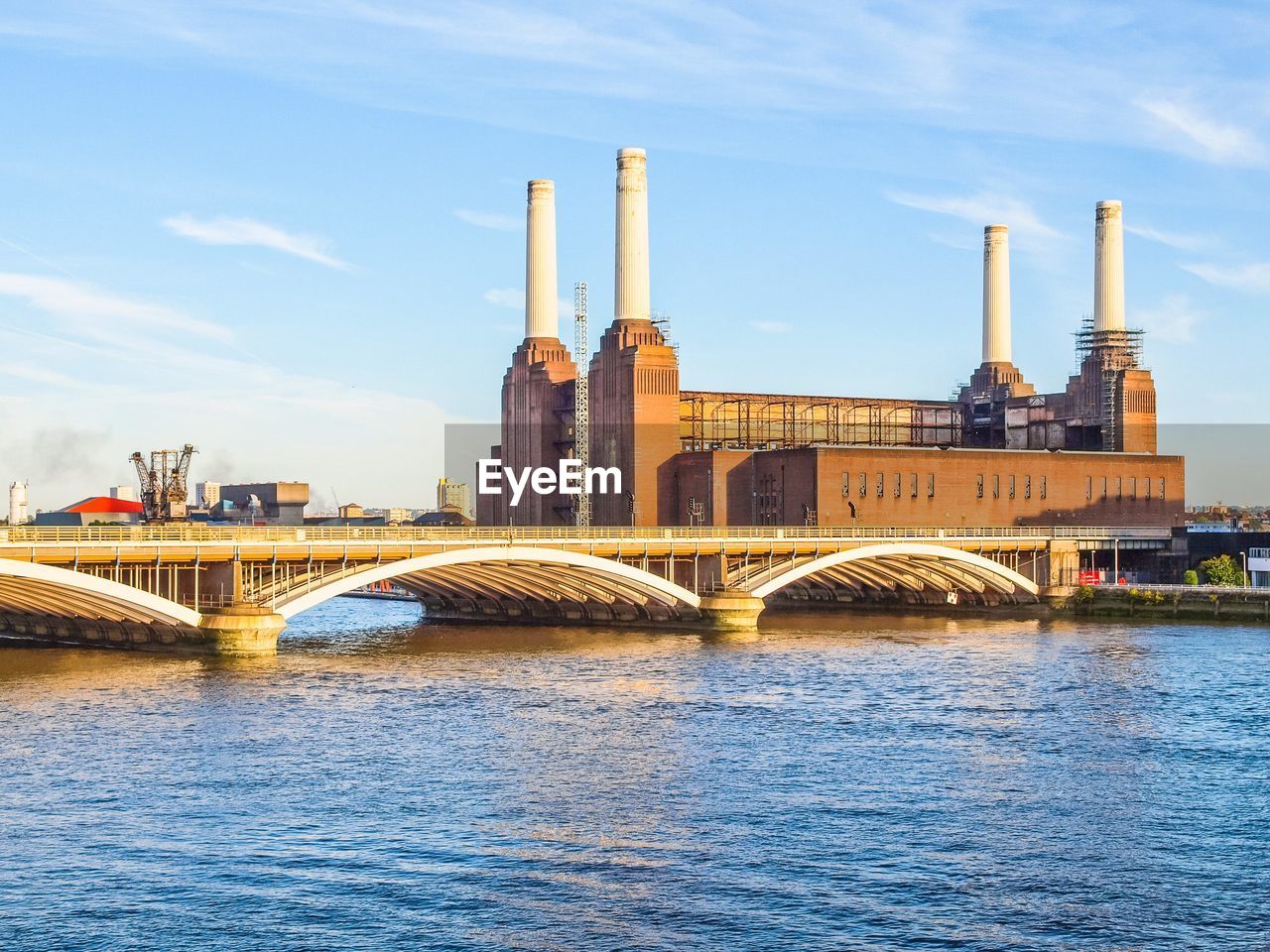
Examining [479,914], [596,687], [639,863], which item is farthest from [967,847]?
[596,687]

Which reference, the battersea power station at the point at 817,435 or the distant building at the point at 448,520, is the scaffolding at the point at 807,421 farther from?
the distant building at the point at 448,520

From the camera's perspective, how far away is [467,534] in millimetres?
89125

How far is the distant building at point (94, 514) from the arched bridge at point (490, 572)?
68078 millimetres

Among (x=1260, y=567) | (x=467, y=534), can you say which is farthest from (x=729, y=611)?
(x=1260, y=567)

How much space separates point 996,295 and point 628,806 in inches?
4965

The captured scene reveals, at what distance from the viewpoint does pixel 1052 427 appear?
15438 centimetres

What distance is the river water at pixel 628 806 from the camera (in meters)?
32.9

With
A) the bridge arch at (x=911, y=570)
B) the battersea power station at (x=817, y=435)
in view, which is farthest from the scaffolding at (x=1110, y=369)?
the bridge arch at (x=911, y=570)

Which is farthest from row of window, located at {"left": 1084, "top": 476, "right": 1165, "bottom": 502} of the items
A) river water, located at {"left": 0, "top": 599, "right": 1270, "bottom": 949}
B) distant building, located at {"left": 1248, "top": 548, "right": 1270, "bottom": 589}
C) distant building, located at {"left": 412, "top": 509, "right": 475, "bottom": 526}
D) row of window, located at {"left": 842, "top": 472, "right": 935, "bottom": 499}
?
distant building, located at {"left": 412, "top": 509, "right": 475, "bottom": 526}

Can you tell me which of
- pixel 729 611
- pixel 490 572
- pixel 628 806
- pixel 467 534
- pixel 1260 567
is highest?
pixel 467 534

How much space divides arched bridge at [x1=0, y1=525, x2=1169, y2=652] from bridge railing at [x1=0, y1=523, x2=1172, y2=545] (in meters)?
0.15

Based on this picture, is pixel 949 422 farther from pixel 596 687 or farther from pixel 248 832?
pixel 248 832

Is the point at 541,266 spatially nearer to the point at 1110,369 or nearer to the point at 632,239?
the point at 632,239

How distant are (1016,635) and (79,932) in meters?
68.5
